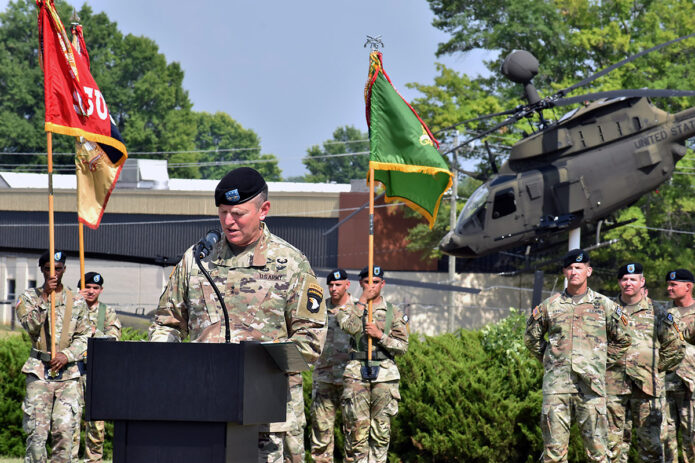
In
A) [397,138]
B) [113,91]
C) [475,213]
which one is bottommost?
[475,213]

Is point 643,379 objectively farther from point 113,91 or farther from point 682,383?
point 113,91

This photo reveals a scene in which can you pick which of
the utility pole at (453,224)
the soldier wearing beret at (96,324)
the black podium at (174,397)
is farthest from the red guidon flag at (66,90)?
the utility pole at (453,224)

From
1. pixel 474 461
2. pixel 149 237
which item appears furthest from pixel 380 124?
pixel 149 237

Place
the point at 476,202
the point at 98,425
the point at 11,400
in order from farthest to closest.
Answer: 1. the point at 476,202
2. the point at 11,400
3. the point at 98,425

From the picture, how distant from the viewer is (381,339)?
9.73 meters

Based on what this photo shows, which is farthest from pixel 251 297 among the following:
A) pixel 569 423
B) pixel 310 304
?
pixel 569 423

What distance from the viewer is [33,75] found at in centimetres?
6172

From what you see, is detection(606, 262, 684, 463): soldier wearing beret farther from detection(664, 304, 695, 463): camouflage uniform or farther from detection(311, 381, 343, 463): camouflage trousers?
detection(311, 381, 343, 463): camouflage trousers

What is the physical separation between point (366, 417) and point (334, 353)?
2.43 feet

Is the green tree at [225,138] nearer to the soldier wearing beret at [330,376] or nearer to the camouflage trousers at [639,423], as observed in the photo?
the soldier wearing beret at [330,376]

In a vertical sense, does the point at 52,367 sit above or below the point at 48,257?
below

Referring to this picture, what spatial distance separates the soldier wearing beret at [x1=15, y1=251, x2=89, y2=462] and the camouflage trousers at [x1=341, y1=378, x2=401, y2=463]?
2601 millimetres

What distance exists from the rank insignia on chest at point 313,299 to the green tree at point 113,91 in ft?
183

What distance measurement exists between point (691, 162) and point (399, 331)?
27.9 metres
